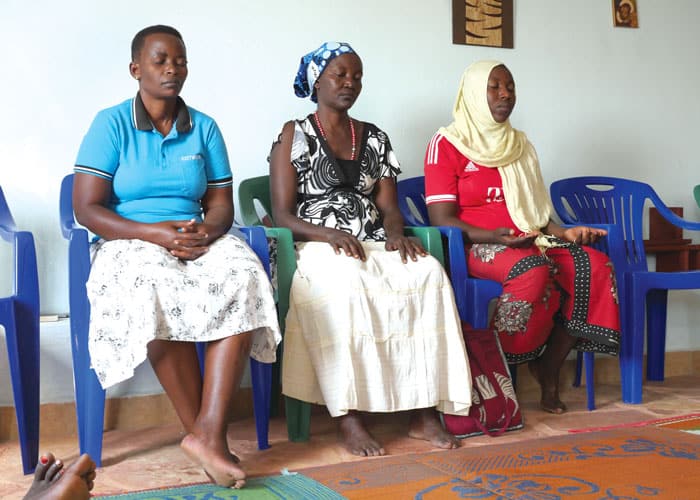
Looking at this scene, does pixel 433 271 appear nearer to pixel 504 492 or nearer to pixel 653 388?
pixel 504 492

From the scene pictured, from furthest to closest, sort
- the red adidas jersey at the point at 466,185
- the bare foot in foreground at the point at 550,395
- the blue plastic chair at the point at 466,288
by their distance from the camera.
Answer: the red adidas jersey at the point at 466,185 < the bare foot in foreground at the point at 550,395 < the blue plastic chair at the point at 466,288

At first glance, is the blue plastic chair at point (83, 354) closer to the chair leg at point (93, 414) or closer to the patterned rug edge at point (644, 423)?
the chair leg at point (93, 414)

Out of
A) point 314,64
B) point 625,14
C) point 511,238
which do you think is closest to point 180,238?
point 314,64

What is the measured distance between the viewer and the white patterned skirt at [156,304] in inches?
87.3

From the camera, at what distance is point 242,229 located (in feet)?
8.86

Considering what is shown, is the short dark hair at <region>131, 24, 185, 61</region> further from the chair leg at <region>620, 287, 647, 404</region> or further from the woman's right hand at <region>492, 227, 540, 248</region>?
the chair leg at <region>620, 287, 647, 404</region>

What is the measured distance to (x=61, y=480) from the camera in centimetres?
166

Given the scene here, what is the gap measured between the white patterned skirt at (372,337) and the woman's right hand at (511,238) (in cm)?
42

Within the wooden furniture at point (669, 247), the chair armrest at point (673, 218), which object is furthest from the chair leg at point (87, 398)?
the wooden furniture at point (669, 247)

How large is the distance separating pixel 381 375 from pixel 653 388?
1.73 m

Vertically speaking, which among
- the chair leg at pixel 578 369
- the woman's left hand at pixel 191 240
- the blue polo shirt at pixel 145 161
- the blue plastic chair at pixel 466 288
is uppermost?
the blue polo shirt at pixel 145 161

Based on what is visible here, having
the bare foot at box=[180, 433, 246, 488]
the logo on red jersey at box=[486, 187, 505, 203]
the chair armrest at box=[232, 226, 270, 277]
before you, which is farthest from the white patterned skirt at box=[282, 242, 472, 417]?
the logo on red jersey at box=[486, 187, 505, 203]

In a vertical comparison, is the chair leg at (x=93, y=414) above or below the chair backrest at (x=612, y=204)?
below

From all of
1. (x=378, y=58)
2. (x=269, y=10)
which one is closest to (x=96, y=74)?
(x=269, y=10)
